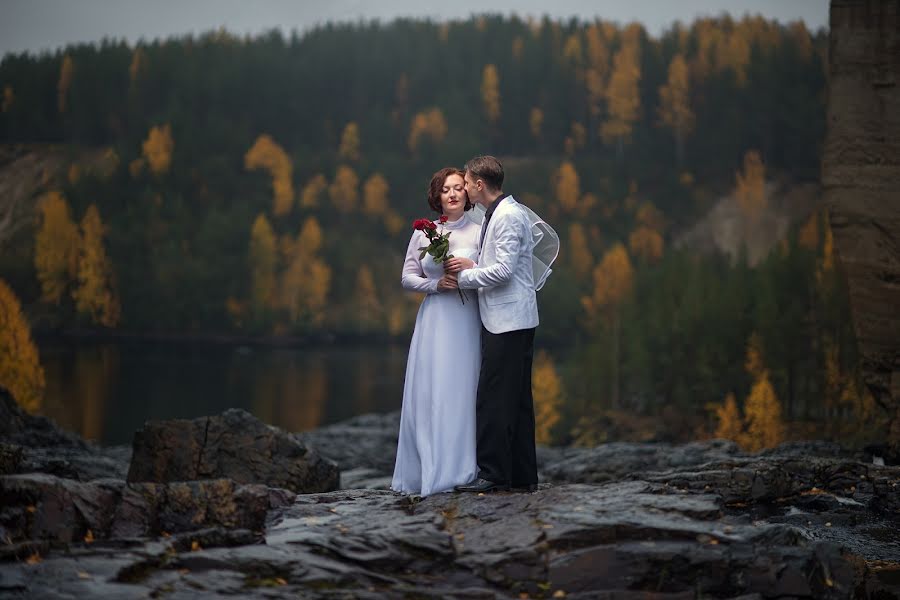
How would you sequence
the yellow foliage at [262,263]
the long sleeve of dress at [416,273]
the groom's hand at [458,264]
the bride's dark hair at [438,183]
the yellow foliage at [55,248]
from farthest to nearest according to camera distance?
1. the yellow foliage at [262,263]
2. the yellow foliage at [55,248]
3. the long sleeve of dress at [416,273]
4. the bride's dark hair at [438,183]
5. the groom's hand at [458,264]

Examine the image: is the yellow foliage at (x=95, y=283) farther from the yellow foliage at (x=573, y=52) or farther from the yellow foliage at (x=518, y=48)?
the yellow foliage at (x=573, y=52)

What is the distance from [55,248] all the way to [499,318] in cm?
8601

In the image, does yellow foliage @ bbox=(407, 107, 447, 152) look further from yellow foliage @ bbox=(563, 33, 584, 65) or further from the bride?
the bride

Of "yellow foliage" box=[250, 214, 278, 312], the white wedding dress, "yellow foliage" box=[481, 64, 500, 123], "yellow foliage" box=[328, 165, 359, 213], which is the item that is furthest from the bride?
"yellow foliage" box=[481, 64, 500, 123]

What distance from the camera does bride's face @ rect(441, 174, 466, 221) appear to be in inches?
376

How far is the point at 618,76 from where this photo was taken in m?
120

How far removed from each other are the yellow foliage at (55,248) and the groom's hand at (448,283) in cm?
8122

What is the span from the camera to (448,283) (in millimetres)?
9500

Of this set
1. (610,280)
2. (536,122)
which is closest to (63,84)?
(536,122)

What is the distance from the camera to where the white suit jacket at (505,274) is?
9211mm

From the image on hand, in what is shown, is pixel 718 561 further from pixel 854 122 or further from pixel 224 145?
pixel 224 145

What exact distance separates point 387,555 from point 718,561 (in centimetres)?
233

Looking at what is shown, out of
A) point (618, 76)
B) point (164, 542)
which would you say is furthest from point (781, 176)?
point (164, 542)

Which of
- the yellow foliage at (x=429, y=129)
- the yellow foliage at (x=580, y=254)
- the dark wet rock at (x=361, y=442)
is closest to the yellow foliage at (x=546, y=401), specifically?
the dark wet rock at (x=361, y=442)
